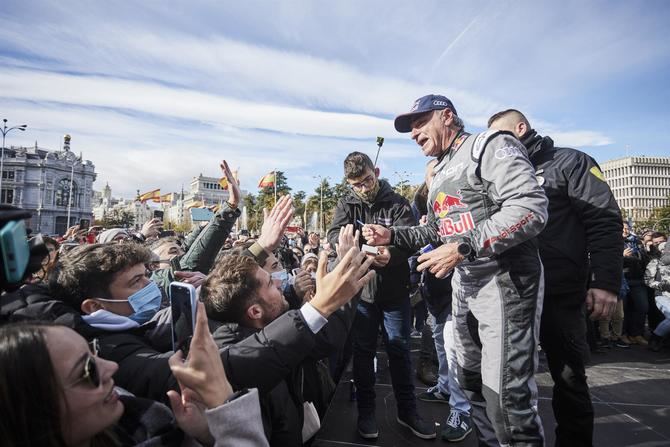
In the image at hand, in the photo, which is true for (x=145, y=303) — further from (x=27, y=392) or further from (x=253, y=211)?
(x=253, y=211)

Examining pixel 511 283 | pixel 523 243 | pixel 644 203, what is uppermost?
pixel 644 203

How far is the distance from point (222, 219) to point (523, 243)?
8.44ft

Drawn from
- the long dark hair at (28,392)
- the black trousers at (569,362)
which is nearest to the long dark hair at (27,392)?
the long dark hair at (28,392)

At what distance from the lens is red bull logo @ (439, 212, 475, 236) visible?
7.55 ft

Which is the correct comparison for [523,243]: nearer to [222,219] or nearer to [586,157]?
[586,157]

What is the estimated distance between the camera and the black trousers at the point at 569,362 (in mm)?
2451

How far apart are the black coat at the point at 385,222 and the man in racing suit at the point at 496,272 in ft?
2.99

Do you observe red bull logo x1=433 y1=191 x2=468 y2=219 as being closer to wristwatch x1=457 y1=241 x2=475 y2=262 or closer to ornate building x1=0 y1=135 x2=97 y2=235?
wristwatch x1=457 y1=241 x2=475 y2=262

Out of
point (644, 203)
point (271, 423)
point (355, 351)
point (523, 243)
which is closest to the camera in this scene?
point (271, 423)

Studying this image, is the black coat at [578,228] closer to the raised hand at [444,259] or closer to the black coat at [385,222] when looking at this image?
the raised hand at [444,259]

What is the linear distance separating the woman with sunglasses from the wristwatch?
1337 millimetres

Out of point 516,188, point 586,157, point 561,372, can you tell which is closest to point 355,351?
point 561,372

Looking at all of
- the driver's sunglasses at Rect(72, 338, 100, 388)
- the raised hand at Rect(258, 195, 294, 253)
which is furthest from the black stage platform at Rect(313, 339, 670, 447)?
the driver's sunglasses at Rect(72, 338, 100, 388)

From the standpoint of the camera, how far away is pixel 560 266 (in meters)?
2.61
